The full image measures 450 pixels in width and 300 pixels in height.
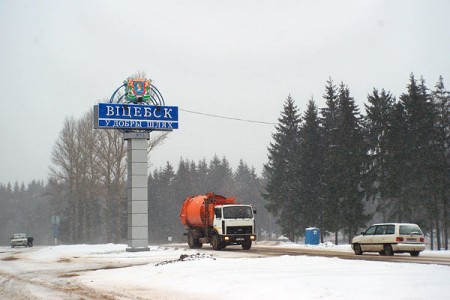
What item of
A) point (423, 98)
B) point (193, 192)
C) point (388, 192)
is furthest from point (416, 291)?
point (193, 192)

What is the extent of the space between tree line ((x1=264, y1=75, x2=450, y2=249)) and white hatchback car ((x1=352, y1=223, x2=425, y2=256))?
29.4 metres

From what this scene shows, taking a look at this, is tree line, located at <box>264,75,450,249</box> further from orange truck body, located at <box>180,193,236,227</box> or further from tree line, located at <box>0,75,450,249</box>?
orange truck body, located at <box>180,193,236,227</box>

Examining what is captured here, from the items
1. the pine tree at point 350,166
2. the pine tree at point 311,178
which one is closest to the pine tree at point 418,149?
the pine tree at point 350,166

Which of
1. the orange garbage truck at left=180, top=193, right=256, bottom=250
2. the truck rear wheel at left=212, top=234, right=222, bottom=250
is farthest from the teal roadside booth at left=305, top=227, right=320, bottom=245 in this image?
the truck rear wheel at left=212, top=234, right=222, bottom=250

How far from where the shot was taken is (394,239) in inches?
1019

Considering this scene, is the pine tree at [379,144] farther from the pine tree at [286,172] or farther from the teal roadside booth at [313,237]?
the teal roadside booth at [313,237]

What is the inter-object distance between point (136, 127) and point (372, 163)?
3241 cm

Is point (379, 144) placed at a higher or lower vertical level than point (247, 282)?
higher

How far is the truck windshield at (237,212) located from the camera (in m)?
32.8

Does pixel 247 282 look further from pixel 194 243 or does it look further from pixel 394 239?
pixel 194 243

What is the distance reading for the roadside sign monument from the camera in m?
34.9

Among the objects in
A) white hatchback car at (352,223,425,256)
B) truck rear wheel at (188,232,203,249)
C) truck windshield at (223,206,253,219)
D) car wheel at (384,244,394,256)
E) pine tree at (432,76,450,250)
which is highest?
pine tree at (432,76,450,250)

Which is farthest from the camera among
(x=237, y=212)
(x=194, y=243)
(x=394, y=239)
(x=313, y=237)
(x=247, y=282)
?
(x=313, y=237)

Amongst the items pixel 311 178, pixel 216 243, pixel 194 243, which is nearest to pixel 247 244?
pixel 216 243
